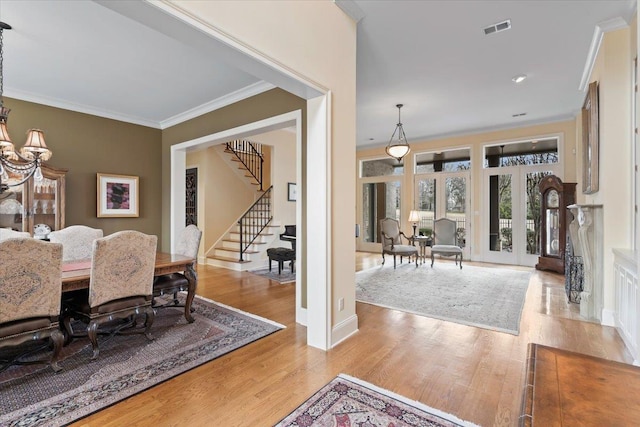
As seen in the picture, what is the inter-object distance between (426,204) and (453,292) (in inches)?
152

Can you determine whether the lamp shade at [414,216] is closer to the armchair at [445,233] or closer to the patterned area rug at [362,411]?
the armchair at [445,233]

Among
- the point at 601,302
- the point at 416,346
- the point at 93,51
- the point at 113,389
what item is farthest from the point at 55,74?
the point at 601,302

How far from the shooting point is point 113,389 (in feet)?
6.70

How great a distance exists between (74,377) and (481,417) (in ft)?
9.05

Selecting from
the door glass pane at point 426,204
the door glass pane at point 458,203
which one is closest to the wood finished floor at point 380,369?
the door glass pane at point 458,203

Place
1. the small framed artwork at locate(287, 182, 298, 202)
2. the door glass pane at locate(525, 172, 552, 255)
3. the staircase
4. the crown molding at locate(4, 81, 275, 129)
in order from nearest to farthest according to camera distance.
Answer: the crown molding at locate(4, 81, 275, 129), the staircase, the door glass pane at locate(525, 172, 552, 255), the small framed artwork at locate(287, 182, 298, 202)

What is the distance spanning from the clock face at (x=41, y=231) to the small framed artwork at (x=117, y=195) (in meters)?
0.81

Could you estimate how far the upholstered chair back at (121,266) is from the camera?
7.97 feet

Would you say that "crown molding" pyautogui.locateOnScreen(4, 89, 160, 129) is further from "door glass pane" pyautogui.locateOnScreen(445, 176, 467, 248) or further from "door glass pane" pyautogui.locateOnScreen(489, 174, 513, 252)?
"door glass pane" pyautogui.locateOnScreen(489, 174, 513, 252)

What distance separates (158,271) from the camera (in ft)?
9.96

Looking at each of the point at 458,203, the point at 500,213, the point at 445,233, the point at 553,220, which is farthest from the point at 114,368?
the point at 500,213

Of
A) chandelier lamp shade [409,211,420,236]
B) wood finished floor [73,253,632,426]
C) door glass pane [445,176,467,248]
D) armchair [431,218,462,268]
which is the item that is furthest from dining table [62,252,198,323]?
door glass pane [445,176,467,248]

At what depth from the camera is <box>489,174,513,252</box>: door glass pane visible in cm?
686

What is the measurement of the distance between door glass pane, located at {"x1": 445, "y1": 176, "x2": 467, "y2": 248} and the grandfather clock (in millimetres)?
1605
